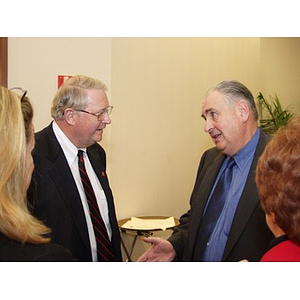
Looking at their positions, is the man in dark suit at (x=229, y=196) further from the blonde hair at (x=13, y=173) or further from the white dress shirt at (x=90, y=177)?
the blonde hair at (x=13, y=173)

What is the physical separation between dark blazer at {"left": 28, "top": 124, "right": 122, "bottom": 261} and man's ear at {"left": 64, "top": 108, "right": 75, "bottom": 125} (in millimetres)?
188

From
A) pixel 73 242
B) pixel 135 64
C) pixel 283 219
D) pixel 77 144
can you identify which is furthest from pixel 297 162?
pixel 135 64

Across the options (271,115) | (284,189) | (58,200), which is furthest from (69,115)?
(271,115)

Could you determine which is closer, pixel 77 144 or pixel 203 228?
pixel 203 228

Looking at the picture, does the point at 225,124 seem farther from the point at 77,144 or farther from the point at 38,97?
the point at 38,97

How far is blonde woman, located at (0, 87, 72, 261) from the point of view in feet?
2.63

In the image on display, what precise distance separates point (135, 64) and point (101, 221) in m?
1.90

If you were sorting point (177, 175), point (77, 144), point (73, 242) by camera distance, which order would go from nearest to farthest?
point (73, 242) < point (77, 144) < point (177, 175)

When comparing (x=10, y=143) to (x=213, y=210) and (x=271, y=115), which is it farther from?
(x=271, y=115)

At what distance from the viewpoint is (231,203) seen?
4.82 ft

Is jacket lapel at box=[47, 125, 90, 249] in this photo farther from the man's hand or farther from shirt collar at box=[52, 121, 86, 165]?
the man's hand

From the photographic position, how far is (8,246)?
0.80 m

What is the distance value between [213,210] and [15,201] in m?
0.95
